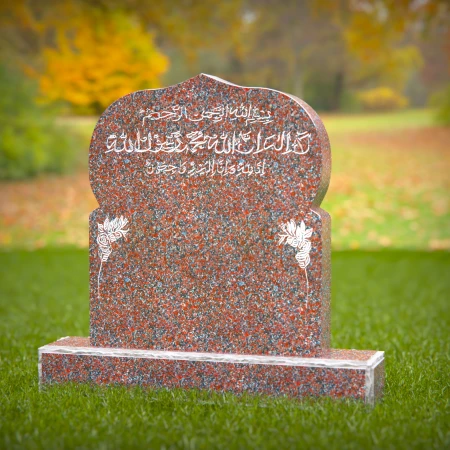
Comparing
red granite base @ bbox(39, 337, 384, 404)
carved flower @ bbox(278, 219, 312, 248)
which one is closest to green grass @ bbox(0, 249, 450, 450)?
red granite base @ bbox(39, 337, 384, 404)

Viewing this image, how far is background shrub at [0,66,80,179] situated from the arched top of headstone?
13719 millimetres

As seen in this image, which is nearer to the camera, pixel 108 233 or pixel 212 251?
pixel 212 251

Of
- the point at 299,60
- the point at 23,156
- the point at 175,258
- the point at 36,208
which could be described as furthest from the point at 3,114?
the point at 175,258

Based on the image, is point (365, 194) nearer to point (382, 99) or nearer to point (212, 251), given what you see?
point (382, 99)

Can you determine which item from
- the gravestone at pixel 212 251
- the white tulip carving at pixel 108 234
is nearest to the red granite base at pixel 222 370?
the gravestone at pixel 212 251

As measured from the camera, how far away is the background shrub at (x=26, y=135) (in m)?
18.3

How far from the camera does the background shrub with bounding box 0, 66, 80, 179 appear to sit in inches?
720

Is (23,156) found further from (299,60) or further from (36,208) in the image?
(299,60)

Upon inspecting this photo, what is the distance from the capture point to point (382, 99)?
718 inches

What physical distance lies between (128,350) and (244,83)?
13.5m

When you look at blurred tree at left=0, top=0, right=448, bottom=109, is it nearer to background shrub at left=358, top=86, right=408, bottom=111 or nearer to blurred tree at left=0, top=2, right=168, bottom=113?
blurred tree at left=0, top=2, right=168, bottom=113

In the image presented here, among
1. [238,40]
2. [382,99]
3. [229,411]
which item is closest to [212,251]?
[229,411]

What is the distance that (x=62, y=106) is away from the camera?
1881 centimetres

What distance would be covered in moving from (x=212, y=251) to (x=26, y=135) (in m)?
14.6
